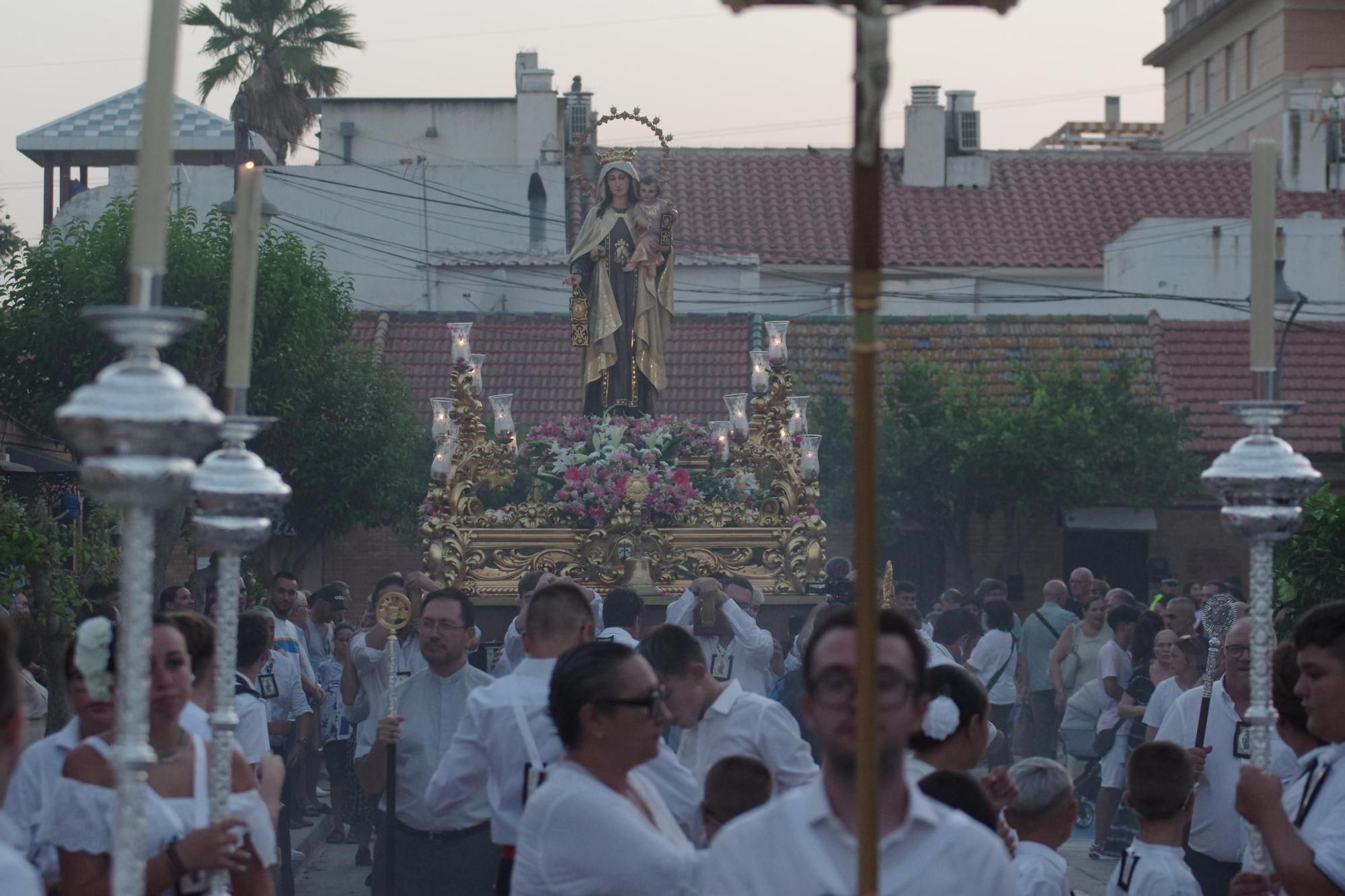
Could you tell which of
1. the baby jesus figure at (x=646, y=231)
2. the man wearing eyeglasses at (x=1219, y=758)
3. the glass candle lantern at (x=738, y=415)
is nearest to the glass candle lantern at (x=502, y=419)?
the baby jesus figure at (x=646, y=231)

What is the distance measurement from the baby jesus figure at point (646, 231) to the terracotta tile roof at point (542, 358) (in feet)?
39.8

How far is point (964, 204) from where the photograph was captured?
3534 cm

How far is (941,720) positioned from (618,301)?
1037cm

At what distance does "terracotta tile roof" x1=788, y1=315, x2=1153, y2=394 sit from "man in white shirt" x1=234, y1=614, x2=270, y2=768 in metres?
20.4

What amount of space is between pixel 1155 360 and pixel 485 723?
2469 centimetres

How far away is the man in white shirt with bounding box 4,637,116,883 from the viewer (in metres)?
3.97

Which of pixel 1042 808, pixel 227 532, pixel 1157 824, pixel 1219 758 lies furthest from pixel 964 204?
pixel 227 532

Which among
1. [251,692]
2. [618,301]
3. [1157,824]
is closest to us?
[1157,824]

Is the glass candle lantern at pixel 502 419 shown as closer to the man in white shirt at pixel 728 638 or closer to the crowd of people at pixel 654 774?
the man in white shirt at pixel 728 638

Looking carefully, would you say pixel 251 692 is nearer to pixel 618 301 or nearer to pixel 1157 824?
pixel 1157 824

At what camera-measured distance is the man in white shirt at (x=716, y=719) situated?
5.57m

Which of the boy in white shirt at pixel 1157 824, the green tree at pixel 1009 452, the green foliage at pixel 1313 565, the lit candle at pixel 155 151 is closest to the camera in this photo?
the lit candle at pixel 155 151

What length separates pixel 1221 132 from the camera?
4266 cm

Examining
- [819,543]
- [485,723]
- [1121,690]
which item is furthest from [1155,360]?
[485,723]
